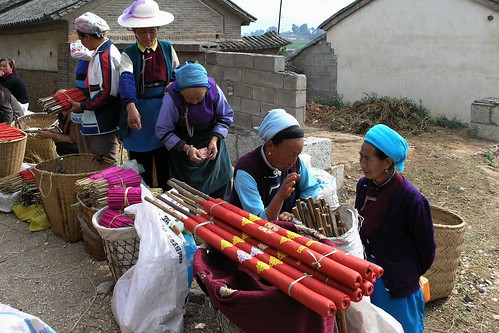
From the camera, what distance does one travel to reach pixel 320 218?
2.56 meters

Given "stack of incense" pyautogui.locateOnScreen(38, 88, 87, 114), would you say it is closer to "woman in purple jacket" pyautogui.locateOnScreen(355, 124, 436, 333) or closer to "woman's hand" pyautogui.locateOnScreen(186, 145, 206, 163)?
"woman's hand" pyautogui.locateOnScreen(186, 145, 206, 163)

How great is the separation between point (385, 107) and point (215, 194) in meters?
9.93

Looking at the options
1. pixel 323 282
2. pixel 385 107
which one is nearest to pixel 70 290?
pixel 323 282

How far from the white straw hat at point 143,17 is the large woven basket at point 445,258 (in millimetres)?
2792

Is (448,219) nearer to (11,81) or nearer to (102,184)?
(102,184)

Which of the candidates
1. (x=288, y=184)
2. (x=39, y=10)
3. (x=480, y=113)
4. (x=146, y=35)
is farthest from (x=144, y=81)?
(x=39, y=10)

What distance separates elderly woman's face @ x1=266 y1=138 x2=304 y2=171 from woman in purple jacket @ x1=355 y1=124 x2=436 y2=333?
39 centimetres

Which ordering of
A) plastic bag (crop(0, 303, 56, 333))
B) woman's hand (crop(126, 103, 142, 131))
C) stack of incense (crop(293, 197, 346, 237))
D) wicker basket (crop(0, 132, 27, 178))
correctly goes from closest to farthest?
plastic bag (crop(0, 303, 56, 333)), stack of incense (crop(293, 197, 346, 237)), woman's hand (crop(126, 103, 142, 131)), wicker basket (crop(0, 132, 27, 178))

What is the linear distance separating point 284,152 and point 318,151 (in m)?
3.40

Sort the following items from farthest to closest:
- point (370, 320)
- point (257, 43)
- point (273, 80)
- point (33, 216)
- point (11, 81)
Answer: point (257, 43) → point (11, 81) → point (273, 80) → point (33, 216) → point (370, 320)

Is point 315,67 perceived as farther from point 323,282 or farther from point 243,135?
point 323,282

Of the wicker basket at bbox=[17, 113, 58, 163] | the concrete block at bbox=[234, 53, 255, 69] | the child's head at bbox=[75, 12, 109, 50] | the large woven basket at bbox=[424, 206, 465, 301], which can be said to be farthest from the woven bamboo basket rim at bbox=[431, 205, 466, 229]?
the wicker basket at bbox=[17, 113, 58, 163]

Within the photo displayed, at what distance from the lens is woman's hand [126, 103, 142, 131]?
3.96m

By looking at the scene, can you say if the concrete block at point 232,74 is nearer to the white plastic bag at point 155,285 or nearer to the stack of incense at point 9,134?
the stack of incense at point 9,134
